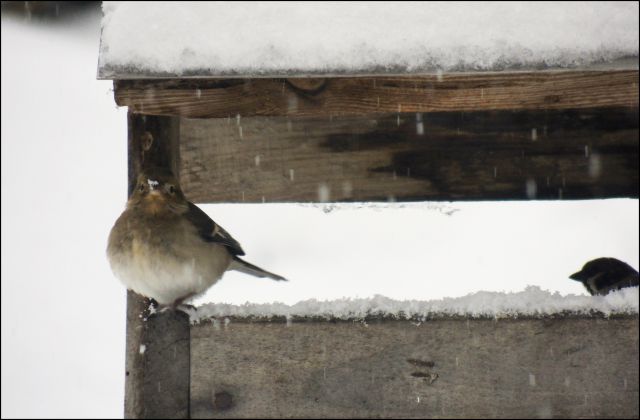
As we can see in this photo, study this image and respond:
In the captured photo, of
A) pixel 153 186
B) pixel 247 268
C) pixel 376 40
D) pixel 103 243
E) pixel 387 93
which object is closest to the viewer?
pixel 376 40

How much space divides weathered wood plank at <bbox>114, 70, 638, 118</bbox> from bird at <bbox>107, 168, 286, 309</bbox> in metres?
0.58

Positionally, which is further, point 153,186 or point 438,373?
point 153,186

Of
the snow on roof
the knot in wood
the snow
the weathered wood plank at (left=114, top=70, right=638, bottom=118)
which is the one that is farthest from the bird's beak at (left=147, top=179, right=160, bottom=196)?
the snow

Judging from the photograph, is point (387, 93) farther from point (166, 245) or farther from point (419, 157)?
point (419, 157)

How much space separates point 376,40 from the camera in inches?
97.7

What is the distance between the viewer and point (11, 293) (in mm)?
6777

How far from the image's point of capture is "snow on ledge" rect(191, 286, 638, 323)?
2.37 m

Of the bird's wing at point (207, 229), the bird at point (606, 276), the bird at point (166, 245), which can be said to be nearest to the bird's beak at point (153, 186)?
the bird at point (166, 245)

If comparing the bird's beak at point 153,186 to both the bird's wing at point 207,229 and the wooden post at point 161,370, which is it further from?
the wooden post at point 161,370

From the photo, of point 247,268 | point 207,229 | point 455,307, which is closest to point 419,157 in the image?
point 247,268

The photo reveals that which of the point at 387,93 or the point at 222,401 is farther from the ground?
the point at 387,93

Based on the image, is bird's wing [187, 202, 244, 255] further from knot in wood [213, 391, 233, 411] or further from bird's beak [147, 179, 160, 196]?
knot in wood [213, 391, 233, 411]

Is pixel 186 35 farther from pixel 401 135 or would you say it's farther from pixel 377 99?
pixel 401 135

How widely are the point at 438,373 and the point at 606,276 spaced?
2.01 metres
